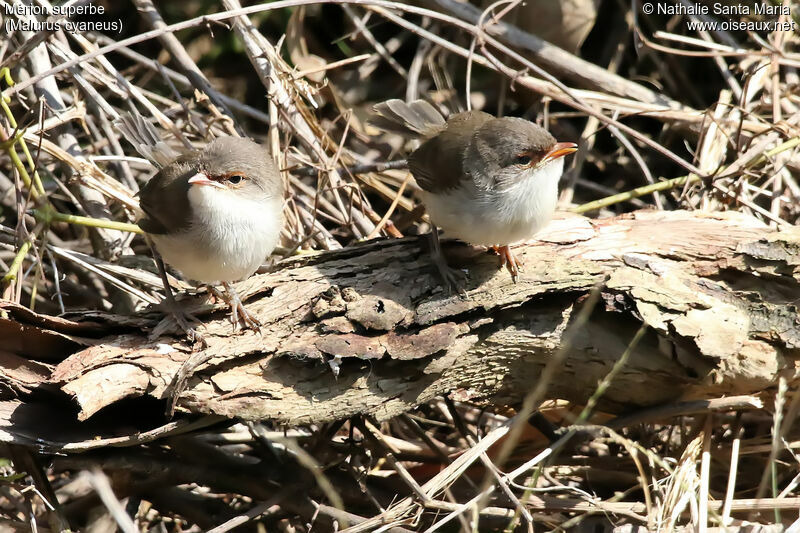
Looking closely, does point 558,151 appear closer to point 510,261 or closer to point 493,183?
point 493,183

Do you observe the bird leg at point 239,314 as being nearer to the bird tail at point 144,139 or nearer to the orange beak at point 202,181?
the orange beak at point 202,181

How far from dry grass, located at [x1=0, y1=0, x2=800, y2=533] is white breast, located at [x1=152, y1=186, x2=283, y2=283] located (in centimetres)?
73

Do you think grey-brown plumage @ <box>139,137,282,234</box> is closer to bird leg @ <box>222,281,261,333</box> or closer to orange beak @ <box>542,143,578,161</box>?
bird leg @ <box>222,281,261,333</box>

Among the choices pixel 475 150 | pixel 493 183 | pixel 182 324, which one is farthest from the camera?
pixel 475 150

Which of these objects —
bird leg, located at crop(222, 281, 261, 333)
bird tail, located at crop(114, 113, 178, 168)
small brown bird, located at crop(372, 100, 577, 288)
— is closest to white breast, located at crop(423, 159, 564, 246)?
small brown bird, located at crop(372, 100, 577, 288)

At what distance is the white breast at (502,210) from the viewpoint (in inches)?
137

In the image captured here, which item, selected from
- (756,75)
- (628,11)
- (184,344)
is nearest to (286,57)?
(628,11)

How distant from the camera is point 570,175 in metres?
5.38

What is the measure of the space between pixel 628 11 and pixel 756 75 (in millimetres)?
1066

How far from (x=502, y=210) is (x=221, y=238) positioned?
1.25 metres

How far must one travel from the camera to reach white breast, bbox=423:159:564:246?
3.47 metres

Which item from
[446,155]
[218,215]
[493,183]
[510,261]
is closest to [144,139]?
[218,215]

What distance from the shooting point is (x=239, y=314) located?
3314 mm

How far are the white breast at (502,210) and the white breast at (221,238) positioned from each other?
85cm
